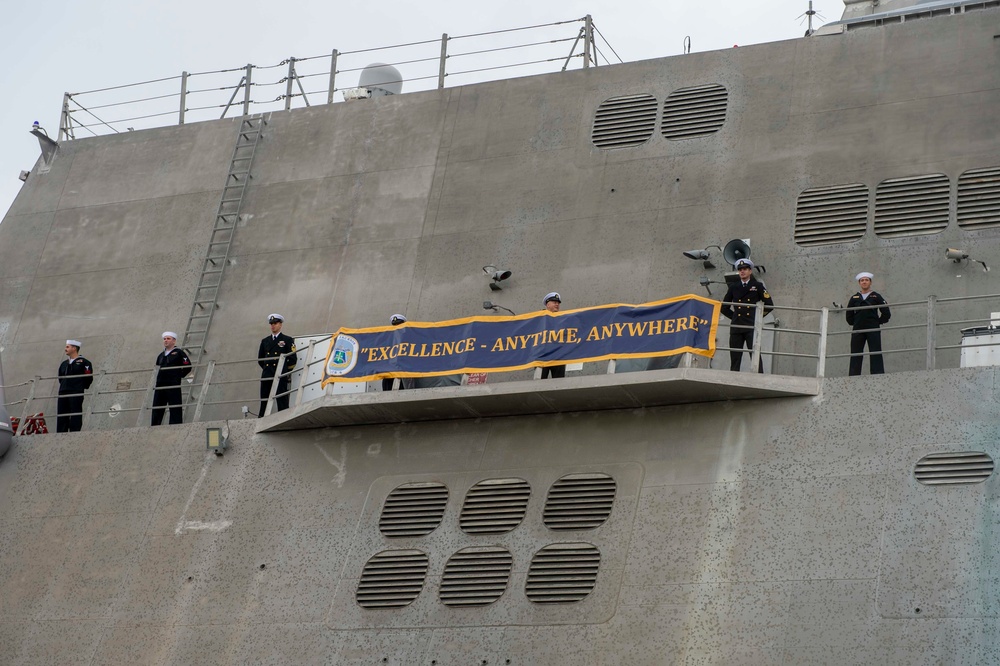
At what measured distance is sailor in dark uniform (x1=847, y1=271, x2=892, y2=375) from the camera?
546 inches

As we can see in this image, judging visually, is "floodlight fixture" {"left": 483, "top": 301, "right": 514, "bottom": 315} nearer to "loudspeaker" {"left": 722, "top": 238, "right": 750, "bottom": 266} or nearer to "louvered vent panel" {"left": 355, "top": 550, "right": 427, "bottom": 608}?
"loudspeaker" {"left": 722, "top": 238, "right": 750, "bottom": 266}

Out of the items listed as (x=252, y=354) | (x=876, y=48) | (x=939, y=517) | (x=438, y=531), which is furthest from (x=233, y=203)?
(x=939, y=517)

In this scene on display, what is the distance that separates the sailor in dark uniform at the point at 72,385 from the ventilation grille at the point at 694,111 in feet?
25.2

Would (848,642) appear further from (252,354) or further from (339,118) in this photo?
(339,118)

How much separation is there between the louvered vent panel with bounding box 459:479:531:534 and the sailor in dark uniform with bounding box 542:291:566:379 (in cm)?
121

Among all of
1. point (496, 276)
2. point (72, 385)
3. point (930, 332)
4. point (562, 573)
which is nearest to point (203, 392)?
point (72, 385)

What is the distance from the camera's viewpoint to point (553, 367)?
1453cm

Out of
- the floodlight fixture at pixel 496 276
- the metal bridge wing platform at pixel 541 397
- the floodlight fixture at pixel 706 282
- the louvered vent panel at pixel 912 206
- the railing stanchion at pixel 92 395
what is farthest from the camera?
the railing stanchion at pixel 92 395

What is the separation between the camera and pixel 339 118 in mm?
19344

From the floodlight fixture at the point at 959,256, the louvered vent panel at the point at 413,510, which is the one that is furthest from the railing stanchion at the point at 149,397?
the floodlight fixture at the point at 959,256

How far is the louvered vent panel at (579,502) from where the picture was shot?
13.5 m

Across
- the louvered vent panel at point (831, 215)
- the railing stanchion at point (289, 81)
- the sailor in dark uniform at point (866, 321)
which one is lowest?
the sailor in dark uniform at point (866, 321)

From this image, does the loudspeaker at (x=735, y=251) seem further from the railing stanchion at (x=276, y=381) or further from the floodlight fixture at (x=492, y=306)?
the railing stanchion at (x=276, y=381)

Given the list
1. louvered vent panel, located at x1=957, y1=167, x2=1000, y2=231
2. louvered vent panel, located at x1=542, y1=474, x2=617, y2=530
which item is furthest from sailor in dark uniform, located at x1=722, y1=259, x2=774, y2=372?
louvered vent panel, located at x1=957, y1=167, x2=1000, y2=231
